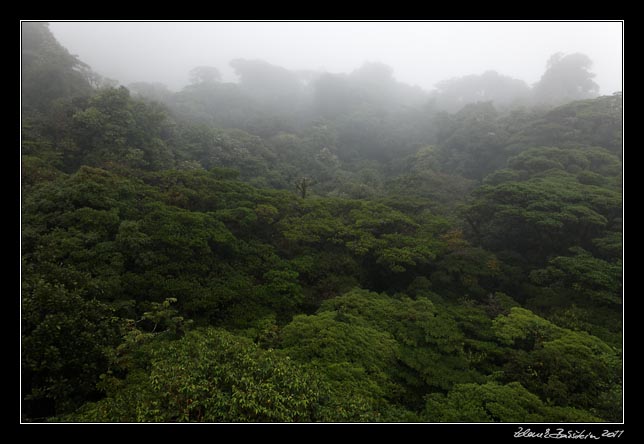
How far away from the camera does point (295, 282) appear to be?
14.2m

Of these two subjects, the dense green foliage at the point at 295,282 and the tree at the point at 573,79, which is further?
the tree at the point at 573,79

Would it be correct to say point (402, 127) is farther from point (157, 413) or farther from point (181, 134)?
point (157, 413)

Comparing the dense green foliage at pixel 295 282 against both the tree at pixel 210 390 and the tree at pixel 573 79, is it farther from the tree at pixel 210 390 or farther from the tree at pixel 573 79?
the tree at pixel 573 79

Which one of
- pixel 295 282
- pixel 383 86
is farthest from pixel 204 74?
pixel 295 282

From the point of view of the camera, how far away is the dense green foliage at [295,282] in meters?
6.98

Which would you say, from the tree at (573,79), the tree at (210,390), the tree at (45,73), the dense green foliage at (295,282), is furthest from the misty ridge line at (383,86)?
the tree at (210,390)

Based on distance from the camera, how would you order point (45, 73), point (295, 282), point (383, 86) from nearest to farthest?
point (295, 282), point (45, 73), point (383, 86)

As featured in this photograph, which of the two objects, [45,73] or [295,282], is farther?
[45,73]

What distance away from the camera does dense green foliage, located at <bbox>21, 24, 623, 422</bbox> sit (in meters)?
6.98

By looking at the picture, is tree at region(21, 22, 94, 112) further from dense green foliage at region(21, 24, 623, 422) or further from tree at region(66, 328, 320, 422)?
tree at region(66, 328, 320, 422)

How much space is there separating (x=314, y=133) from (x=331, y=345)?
126ft

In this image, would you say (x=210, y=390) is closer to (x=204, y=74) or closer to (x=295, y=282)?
(x=295, y=282)

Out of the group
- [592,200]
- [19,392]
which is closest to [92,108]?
[19,392]

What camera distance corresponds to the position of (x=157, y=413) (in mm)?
5688
